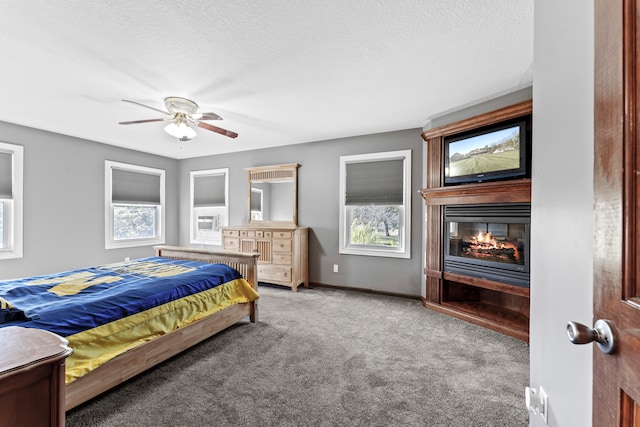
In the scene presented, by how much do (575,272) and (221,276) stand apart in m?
2.74

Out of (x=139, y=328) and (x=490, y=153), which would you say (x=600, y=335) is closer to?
(x=139, y=328)

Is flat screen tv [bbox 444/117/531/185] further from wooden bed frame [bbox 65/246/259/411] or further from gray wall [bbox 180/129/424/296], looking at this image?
wooden bed frame [bbox 65/246/259/411]

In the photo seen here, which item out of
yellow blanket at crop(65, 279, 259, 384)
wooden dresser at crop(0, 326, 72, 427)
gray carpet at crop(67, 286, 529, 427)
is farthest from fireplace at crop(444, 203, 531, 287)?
wooden dresser at crop(0, 326, 72, 427)

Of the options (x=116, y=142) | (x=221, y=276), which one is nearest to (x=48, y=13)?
(x=221, y=276)

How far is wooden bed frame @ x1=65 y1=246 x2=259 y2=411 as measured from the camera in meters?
1.75

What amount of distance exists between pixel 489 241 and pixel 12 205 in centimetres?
630

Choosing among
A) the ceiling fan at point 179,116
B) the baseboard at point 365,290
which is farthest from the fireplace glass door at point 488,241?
the ceiling fan at point 179,116

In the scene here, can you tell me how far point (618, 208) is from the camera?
0.56m

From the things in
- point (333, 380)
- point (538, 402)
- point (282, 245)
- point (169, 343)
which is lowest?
point (333, 380)

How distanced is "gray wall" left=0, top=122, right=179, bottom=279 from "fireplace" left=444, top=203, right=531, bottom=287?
18.5 ft

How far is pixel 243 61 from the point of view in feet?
7.79

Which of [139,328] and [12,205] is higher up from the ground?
[12,205]

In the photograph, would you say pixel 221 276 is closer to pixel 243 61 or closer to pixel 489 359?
pixel 243 61

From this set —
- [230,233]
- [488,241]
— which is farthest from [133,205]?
[488,241]
